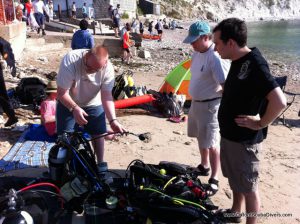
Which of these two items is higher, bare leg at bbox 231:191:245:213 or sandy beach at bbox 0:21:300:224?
bare leg at bbox 231:191:245:213

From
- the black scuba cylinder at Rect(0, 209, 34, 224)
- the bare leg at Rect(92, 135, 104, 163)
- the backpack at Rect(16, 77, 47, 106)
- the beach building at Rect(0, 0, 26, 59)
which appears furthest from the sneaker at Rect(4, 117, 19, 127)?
the beach building at Rect(0, 0, 26, 59)

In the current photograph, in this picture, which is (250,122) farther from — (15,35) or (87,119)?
(15,35)

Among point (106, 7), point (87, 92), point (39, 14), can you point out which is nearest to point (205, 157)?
point (87, 92)

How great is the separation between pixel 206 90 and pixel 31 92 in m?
4.32

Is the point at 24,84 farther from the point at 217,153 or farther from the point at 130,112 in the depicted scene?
the point at 217,153

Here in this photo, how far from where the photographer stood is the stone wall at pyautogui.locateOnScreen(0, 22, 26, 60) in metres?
11.0

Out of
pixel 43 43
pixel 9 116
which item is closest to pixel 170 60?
pixel 43 43

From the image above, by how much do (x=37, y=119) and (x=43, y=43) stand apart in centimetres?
893

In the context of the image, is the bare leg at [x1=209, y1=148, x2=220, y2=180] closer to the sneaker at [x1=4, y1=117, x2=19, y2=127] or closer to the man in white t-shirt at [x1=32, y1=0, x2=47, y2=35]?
the sneaker at [x1=4, y1=117, x2=19, y2=127]

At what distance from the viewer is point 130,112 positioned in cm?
765

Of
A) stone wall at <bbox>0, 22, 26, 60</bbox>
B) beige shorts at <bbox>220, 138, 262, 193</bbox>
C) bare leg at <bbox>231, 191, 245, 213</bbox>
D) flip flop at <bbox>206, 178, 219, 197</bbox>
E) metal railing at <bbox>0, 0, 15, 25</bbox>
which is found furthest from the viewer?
metal railing at <bbox>0, 0, 15, 25</bbox>

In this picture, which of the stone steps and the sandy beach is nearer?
the sandy beach

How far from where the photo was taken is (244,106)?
3051 millimetres

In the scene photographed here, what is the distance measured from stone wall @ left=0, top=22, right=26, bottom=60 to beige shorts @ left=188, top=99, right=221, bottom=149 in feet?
26.8
